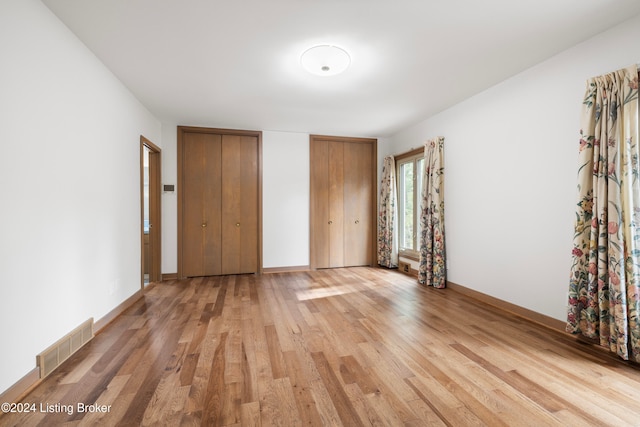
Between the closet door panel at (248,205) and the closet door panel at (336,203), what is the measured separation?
1.41 m

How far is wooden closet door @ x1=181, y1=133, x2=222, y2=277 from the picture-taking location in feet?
15.9

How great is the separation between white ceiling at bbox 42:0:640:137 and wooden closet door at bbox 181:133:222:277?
1.14 m

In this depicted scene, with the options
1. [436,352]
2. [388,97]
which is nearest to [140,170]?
[388,97]

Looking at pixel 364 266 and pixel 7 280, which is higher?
pixel 7 280

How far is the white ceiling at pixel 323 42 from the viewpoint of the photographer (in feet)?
6.59

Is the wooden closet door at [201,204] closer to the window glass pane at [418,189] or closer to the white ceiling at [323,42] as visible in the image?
the white ceiling at [323,42]

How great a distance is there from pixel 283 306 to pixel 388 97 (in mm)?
2898

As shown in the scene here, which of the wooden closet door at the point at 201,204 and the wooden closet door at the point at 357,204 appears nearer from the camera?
the wooden closet door at the point at 201,204

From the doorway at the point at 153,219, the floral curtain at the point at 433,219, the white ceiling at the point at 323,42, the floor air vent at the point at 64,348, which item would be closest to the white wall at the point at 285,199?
the white ceiling at the point at 323,42

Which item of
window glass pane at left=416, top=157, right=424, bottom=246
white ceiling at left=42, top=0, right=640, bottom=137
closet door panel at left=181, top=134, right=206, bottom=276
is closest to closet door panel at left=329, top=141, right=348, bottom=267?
window glass pane at left=416, top=157, right=424, bottom=246

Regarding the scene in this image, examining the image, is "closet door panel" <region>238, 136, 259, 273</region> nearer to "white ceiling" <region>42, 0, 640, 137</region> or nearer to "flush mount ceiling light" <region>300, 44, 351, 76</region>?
"white ceiling" <region>42, 0, 640, 137</region>

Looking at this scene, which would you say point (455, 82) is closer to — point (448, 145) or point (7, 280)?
point (448, 145)

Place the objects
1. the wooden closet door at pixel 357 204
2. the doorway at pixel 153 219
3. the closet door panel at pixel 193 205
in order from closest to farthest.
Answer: the doorway at pixel 153 219 < the closet door panel at pixel 193 205 < the wooden closet door at pixel 357 204

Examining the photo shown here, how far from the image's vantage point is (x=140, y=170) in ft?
12.2
